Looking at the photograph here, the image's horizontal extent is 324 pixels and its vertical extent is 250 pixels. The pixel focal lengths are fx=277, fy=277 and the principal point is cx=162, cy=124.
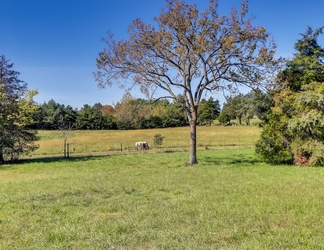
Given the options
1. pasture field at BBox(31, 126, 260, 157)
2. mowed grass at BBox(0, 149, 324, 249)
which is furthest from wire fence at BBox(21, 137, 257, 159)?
mowed grass at BBox(0, 149, 324, 249)

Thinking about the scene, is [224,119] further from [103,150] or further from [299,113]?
[299,113]

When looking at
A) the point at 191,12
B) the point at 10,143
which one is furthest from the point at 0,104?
the point at 191,12

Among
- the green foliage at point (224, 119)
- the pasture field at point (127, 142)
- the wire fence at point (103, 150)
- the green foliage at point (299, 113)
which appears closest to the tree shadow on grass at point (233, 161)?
the green foliage at point (299, 113)

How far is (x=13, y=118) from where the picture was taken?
21.3 m

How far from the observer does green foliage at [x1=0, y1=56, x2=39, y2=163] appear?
21.1 m

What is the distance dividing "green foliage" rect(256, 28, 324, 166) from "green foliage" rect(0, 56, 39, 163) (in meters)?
17.3

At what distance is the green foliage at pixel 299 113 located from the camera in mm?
15922

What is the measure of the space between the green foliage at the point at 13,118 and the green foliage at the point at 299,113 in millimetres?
17272

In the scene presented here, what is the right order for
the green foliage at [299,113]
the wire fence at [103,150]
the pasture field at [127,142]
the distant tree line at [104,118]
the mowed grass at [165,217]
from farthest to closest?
the distant tree line at [104,118], the pasture field at [127,142], the wire fence at [103,150], the green foliage at [299,113], the mowed grass at [165,217]

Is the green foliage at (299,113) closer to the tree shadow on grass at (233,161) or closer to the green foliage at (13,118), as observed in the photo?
the tree shadow on grass at (233,161)

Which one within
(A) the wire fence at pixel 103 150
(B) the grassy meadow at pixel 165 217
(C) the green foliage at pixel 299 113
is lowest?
(A) the wire fence at pixel 103 150

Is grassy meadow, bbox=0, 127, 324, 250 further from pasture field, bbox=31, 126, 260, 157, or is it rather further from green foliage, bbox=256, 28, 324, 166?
pasture field, bbox=31, 126, 260, 157

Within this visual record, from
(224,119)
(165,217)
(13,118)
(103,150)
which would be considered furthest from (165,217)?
(224,119)

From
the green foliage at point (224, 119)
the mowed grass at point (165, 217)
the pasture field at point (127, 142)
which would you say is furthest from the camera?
the green foliage at point (224, 119)
